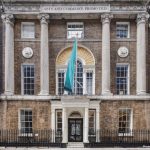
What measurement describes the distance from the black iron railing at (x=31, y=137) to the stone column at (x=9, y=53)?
3.79 metres

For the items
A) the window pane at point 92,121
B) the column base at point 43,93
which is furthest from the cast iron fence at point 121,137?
the column base at point 43,93

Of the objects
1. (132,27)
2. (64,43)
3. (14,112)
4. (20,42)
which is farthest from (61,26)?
(14,112)

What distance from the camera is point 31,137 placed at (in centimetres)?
3541

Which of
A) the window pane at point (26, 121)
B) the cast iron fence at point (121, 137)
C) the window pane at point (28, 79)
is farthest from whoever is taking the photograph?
the window pane at point (28, 79)

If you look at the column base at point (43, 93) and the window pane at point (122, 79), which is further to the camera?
the window pane at point (122, 79)

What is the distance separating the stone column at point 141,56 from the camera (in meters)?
36.2

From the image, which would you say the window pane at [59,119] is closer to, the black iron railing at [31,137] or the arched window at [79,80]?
the black iron railing at [31,137]

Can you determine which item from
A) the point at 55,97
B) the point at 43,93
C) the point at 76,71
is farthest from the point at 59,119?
the point at 76,71

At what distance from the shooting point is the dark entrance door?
3559cm

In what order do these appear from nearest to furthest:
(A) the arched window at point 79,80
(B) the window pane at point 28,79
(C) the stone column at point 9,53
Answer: (C) the stone column at point 9,53, (A) the arched window at point 79,80, (B) the window pane at point 28,79

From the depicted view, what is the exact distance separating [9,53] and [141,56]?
12.4m

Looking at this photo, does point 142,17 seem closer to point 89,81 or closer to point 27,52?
point 89,81

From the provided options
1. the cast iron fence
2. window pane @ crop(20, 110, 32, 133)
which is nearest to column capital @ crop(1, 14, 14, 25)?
window pane @ crop(20, 110, 32, 133)

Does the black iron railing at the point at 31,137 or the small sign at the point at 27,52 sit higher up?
the small sign at the point at 27,52
